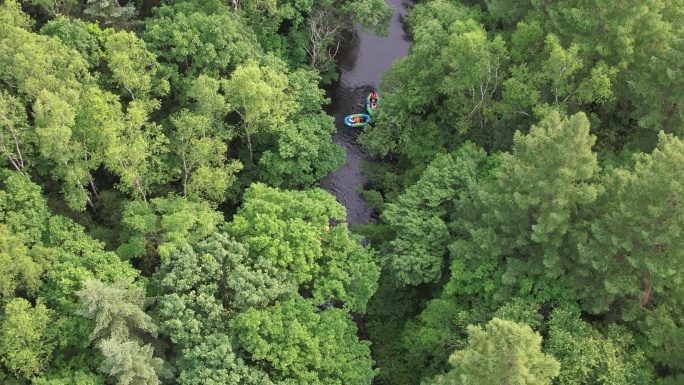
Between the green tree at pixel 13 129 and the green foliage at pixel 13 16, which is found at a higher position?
the green foliage at pixel 13 16

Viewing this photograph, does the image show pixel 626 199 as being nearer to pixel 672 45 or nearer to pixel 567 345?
pixel 567 345

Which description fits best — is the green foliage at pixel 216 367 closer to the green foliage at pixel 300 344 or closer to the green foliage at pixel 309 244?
the green foliage at pixel 300 344

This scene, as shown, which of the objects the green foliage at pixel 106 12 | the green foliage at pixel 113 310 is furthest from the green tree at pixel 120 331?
the green foliage at pixel 106 12

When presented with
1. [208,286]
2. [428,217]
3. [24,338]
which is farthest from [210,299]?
[428,217]

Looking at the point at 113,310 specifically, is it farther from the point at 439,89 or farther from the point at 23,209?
the point at 439,89

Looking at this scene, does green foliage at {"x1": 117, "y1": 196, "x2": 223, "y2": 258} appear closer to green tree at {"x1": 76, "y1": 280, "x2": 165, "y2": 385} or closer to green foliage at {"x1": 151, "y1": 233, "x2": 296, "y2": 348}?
green foliage at {"x1": 151, "y1": 233, "x2": 296, "y2": 348}

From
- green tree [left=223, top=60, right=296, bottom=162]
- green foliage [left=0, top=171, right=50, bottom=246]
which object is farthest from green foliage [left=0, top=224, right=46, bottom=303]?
green tree [left=223, top=60, right=296, bottom=162]

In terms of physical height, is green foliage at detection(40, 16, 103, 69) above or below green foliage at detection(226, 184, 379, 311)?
above

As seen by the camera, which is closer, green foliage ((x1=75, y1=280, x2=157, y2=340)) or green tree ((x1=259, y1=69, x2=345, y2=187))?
green foliage ((x1=75, y1=280, x2=157, y2=340))
